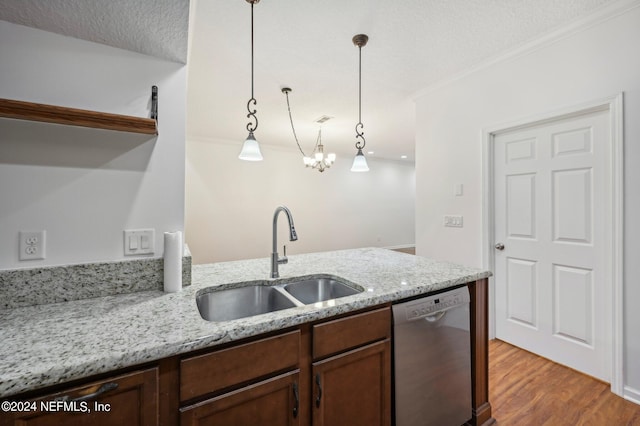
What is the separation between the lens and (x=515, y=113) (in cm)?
235

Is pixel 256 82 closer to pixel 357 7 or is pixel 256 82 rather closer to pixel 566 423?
pixel 357 7

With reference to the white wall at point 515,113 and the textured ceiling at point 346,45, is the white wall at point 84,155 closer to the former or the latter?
the textured ceiling at point 346,45

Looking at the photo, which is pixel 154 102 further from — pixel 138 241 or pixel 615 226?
pixel 615 226

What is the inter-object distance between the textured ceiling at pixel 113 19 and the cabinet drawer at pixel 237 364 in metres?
1.27

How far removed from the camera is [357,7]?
1856mm

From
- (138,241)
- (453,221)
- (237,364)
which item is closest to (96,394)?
(237,364)

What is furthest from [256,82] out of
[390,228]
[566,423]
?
[390,228]

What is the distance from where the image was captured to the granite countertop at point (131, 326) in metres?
0.70

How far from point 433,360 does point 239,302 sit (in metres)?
1.03

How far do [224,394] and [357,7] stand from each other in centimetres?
230

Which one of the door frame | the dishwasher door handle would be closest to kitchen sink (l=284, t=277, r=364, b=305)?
the dishwasher door handle

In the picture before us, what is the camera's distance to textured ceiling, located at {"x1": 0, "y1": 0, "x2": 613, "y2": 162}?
1.10 meters

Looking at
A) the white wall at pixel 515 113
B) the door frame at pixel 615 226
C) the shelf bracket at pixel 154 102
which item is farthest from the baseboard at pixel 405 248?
the shelf bracket at pixel 154 102

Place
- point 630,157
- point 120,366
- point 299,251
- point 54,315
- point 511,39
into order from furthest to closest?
point 299,251, point 511,39, point 630,157, point 54,315, point 120,366
